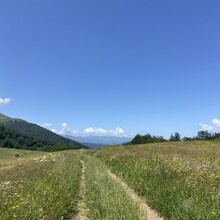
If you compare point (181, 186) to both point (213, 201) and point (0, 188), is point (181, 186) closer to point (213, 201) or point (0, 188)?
point (213, 201)

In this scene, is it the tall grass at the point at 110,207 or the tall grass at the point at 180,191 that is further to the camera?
the tall grass at the point at 110,207

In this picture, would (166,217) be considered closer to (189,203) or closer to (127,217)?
(189,203)

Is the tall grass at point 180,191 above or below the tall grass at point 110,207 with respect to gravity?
above

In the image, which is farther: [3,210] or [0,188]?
[0,188]

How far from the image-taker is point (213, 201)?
9375 millimetres

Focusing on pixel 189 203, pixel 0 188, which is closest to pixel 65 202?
pixel 0 188

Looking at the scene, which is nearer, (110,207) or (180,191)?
(110,207)

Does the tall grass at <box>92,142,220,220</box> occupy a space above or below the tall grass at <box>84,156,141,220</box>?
above

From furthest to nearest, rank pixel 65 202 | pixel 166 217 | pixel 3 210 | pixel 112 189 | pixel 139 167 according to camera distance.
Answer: pixel 139 167 → pixel 112 189 → pixel 65 202 → pixel 166 217 → pixel 3 210

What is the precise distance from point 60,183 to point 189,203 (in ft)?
20.9

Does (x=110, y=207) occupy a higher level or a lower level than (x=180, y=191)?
lower

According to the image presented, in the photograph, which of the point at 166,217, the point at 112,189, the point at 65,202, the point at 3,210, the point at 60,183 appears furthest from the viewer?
the point at 60,183

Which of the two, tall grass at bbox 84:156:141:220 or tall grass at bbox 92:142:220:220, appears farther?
tall grass at bbox 84:156:141:220

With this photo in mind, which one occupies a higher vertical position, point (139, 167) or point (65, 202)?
point (139, 167)
